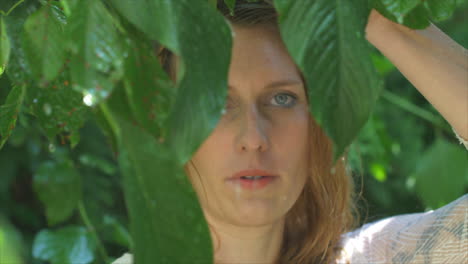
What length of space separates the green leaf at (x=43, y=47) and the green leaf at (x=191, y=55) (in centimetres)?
5

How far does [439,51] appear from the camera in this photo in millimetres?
574

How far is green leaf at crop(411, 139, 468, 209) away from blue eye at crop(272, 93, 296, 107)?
0.63 meters

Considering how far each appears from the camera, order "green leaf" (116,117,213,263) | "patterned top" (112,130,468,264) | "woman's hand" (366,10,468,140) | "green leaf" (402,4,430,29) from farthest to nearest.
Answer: "patterned top" (112,130,468,264), "woman's hand" (366,10,468,140), "green leaf" (402,4,430,29), "green leaf" (116,117,213,263)

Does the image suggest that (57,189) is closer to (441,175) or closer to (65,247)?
(65,247)

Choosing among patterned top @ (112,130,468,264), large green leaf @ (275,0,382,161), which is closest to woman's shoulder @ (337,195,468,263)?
patterned top @ (112,130,468,264)

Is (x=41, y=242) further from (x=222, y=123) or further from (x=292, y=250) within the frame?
(x=222, y=123)

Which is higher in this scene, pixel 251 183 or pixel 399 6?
pixel 399 6

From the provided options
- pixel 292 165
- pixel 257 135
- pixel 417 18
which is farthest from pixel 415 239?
pixel 417 18

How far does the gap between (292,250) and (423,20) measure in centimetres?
65

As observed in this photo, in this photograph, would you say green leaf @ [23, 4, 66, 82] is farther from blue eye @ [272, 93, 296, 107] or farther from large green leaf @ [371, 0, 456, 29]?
blue eye @ [272, 93, 296, 107]

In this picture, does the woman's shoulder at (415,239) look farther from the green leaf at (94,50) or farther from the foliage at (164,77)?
the green leaf at (94,50)

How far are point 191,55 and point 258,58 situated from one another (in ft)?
1.34

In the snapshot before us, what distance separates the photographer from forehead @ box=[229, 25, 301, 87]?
72 centimetres

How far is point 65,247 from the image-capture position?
1153mm
